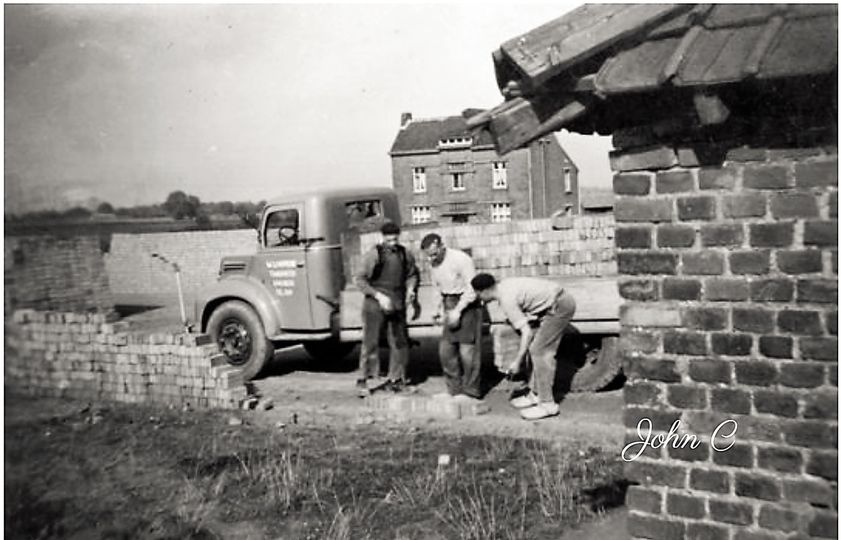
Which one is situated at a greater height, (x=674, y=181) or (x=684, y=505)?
(x=674, y=181)

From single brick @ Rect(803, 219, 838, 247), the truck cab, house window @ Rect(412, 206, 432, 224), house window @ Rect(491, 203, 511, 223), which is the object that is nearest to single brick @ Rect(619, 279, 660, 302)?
single brick @ Rect(803, 219, 838, 247)

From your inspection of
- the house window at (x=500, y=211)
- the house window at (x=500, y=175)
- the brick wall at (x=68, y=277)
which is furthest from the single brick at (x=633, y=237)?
the house window at (x=500, y=175)

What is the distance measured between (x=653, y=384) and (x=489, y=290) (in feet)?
11.1

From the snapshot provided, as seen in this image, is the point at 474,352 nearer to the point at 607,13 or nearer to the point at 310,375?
the point at 310,375

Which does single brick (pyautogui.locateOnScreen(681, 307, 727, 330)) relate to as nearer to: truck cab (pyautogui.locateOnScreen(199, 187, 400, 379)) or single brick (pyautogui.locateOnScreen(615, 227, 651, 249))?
single brick (pyautogui.locateOnScreen(615, 227, 651, 249))

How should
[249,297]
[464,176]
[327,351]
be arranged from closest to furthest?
1. [249,297]
2. [327,351]
3. [464,176]

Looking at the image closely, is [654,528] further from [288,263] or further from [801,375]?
[288,263]

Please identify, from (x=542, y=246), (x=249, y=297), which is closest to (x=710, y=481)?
(x=542, y=246)

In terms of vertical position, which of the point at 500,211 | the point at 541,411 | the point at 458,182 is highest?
the point at 458,182

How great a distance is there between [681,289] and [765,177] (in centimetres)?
50

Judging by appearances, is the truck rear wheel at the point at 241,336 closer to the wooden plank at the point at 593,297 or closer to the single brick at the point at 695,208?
the wooden plank at the point at 593,297

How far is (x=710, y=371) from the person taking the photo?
2.67 meters

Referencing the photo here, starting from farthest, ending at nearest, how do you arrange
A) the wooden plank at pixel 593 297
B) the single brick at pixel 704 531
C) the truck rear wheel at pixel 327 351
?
the truck rear wheel at pixel 327 351 < the wooden plank at pixel 593 297 < the single brick at pixel 704 531

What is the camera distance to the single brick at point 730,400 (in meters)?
2.63
